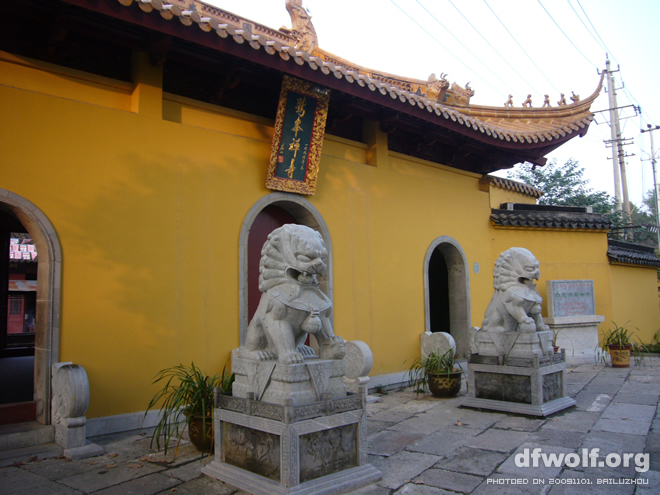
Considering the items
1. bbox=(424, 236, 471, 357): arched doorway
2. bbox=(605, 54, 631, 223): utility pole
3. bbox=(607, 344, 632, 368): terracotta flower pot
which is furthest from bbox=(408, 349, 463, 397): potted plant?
bbox=(605, 54, 631, 223): utility pole

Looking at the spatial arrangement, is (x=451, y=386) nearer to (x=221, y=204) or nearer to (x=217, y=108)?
(x=221, y=204)

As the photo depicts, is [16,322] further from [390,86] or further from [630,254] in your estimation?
[630,254]

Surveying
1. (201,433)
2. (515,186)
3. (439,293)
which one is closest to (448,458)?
(201,433)

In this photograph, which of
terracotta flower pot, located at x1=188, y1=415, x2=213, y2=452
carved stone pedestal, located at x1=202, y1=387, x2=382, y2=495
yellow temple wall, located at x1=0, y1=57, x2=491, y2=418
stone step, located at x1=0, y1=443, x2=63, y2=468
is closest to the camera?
carved stone pedestal, located at x1=202, y1=387, x2=382, y2=495

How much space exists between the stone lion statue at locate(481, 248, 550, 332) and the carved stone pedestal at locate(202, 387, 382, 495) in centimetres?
275

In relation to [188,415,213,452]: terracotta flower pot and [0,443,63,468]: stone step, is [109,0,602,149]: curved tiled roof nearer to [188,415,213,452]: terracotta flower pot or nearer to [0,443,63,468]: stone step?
[188,415,213,452]: terracotta flower pot

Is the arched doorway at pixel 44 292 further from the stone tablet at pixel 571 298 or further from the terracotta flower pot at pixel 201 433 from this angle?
the stone tablet at pixel 571 298

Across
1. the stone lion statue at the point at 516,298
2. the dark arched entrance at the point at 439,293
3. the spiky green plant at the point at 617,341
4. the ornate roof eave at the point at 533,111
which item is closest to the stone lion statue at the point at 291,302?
the stone lion statue at the point at 516,298

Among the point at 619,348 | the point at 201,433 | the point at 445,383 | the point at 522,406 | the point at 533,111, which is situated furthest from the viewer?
the point at 533,111

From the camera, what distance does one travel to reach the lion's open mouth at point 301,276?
3473 mm

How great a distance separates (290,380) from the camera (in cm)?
315

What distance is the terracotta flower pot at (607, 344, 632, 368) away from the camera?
8320 mm

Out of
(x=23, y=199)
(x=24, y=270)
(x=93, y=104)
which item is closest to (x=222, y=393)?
(x=23, y=199)

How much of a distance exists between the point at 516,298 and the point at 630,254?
6.82 meters
